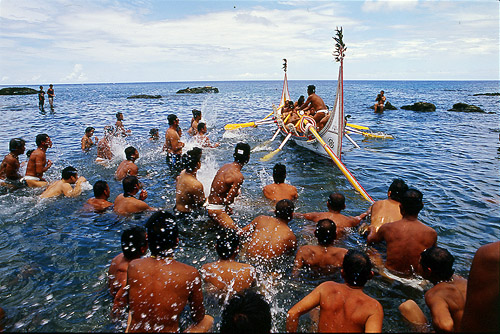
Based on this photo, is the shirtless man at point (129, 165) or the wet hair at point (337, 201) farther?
the shirtless man at point (129, 165)

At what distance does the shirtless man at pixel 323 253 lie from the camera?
447 cm

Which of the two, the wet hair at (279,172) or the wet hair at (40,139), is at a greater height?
the wet hair at (40,139)

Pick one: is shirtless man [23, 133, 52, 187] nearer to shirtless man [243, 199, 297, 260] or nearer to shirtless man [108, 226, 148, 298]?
shirtless man [108, 226, 148, 298]

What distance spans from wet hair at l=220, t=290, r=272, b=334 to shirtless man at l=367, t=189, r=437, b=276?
131 inches

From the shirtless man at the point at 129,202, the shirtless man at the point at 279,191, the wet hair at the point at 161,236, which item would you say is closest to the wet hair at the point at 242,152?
the shirtless man at the point at 279,191

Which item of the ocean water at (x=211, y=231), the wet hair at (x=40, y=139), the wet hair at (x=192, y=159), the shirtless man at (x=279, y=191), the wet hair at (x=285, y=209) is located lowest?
the ocean water at (x=211, y=231)

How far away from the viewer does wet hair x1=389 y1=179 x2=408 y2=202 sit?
18.3 ft

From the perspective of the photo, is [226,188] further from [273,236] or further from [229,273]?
[229,273]

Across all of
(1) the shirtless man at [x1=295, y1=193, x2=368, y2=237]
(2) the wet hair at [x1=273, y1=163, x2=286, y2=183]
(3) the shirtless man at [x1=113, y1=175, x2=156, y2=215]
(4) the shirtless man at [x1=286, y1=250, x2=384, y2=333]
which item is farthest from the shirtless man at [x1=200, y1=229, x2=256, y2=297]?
(3) the shirtless man at [x1=113, y1=175, x2=156, y2=215]

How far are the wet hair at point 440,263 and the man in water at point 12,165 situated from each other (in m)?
11.1

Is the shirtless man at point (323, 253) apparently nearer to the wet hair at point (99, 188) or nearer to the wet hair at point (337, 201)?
the wet hair at point (337, 201)

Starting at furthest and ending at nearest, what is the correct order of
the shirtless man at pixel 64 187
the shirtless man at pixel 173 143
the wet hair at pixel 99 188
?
1. the shirtless man at pixel 173 143
2. the shirtless man at pixel 64 187
3. the wet hair at pixel 99 188

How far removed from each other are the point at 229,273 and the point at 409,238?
2.99 m

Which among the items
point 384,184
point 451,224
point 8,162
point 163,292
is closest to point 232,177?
point 163,292
